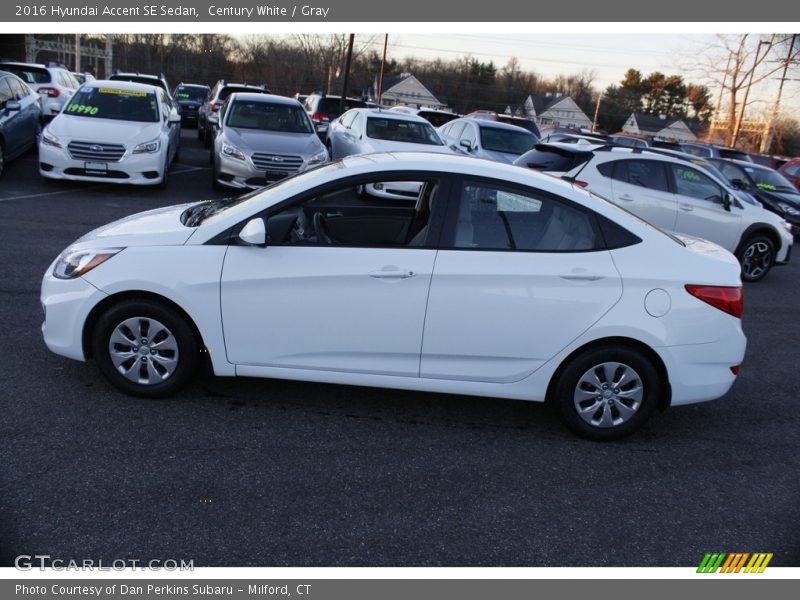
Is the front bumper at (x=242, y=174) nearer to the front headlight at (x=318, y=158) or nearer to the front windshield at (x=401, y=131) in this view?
the front headlight at (x=318, y=158)

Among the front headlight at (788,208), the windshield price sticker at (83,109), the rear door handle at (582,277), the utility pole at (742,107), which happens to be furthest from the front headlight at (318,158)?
the utility pole at (742,107)

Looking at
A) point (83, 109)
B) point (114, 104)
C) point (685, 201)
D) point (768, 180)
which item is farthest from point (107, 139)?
point (768, 180)

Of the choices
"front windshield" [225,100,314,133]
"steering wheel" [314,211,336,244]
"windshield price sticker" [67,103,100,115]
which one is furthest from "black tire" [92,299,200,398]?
"front windshield" [225,100,314,133]

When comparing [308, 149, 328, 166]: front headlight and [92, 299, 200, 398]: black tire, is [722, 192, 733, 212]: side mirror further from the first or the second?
[92, 299, 200, 398]: black tire

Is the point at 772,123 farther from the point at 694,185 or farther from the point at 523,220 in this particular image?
the point at 523,220

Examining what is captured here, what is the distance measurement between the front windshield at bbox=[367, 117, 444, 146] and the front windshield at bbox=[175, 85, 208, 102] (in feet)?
52.8

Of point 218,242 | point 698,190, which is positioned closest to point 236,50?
point 698,190

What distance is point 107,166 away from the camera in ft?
36.2

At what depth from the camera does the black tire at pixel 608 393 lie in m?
4.40

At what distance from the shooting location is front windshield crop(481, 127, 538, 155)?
47.9 ft

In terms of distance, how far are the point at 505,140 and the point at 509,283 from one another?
11166 mm

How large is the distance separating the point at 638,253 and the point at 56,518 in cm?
356

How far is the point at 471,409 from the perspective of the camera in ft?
16.1

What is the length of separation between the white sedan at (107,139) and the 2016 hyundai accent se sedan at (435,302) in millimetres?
7237
